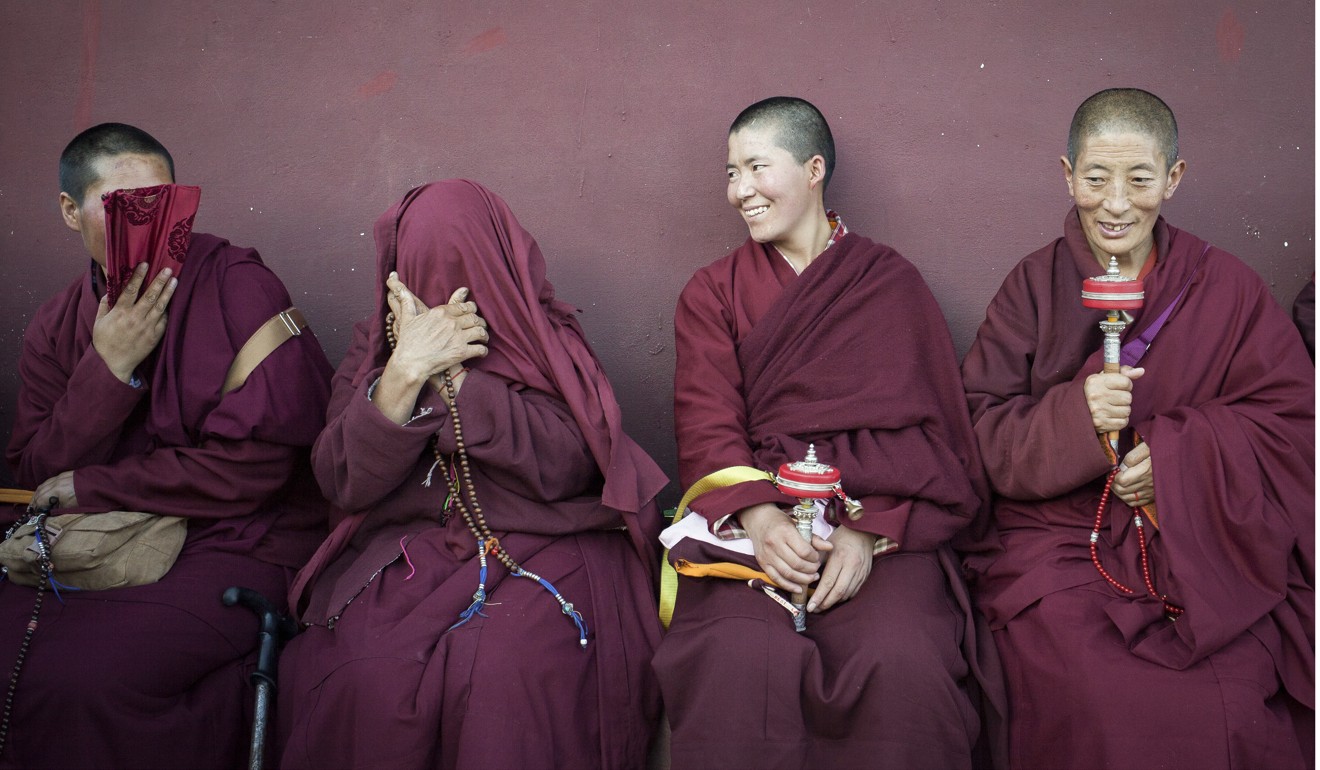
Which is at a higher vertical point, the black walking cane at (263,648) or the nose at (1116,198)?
the nose at (1116,198)

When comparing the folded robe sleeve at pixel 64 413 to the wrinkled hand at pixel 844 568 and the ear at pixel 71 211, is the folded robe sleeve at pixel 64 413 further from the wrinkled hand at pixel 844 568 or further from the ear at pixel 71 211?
the wrinkled hand at pixel 844 568

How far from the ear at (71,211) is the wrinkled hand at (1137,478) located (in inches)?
116

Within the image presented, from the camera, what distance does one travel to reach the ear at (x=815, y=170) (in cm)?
364

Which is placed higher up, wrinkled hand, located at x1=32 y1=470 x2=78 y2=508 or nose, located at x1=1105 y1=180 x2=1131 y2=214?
nose, located at x1=1105 y1=180 x2=1131 y2=214

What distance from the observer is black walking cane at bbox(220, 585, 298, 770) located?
2.98m

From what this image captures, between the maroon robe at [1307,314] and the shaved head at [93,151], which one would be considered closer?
the maroon robe at [1307,314]

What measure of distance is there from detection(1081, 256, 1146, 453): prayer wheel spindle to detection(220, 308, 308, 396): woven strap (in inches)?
84.2

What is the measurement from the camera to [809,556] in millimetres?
2963

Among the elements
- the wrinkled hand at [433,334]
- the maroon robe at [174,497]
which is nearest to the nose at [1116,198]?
the wrinkled hand at [433,334]

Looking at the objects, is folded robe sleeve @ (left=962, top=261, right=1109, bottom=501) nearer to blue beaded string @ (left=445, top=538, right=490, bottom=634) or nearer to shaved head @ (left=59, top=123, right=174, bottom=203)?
blue beaded string @ (left=445, top=538, right=490, bottom=634)

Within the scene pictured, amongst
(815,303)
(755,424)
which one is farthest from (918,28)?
(755,424)

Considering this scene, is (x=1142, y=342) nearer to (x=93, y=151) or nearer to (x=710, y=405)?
(x=710, y=405)

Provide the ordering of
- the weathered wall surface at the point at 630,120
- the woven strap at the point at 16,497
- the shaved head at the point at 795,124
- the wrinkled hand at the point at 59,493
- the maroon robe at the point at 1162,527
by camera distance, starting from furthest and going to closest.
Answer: the weathered wall surface at the point at 630,120 → the shaved head at the point at 795,124 → the woven strap at the point at 16,497 → the wrinkled hand at the point at 59,493 → the maroon robe at the point at 1162,527

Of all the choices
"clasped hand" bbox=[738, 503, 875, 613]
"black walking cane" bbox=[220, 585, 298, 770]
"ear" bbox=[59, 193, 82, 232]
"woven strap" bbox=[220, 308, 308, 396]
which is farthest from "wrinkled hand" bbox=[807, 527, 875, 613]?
"ear" bbox=[59, 193, 82, 232]
